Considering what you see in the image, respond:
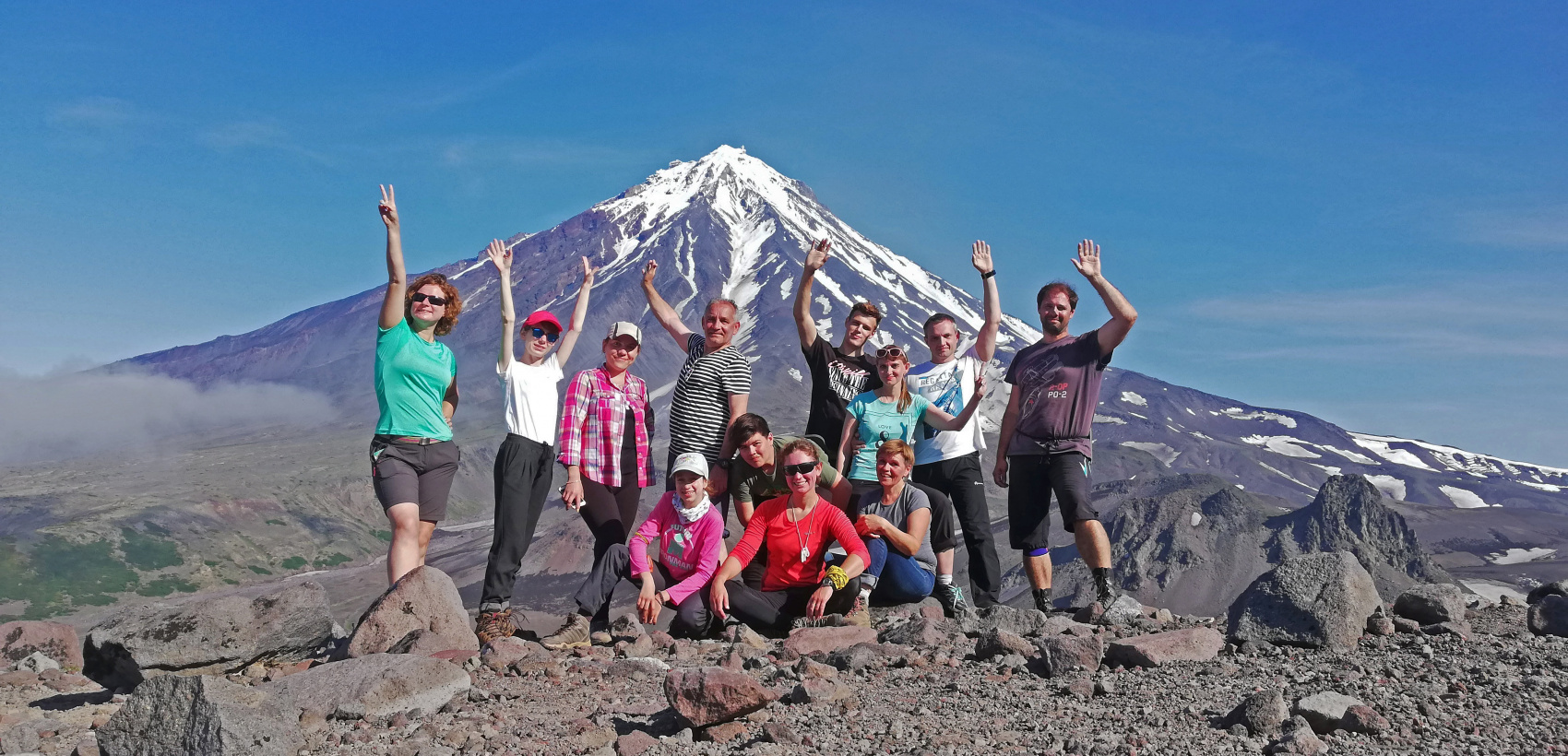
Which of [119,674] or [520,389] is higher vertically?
[520,389]

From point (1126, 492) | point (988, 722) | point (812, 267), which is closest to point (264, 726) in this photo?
point (988, 722)

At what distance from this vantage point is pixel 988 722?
4.07 meters

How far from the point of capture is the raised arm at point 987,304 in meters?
6.74

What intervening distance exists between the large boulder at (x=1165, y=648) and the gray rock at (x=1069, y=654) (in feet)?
0.36

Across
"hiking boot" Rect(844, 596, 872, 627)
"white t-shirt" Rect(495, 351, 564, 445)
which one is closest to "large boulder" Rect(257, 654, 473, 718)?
"white t-shirt" Rect(495, 351, 564, 445)

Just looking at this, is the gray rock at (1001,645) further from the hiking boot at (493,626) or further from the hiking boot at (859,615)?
the hiking boot at (493,626)

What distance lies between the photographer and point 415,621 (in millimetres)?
5426

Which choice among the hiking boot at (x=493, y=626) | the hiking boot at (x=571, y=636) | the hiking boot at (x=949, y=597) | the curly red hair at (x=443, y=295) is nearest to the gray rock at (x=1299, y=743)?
the hiking boot at (x=949, y=597)

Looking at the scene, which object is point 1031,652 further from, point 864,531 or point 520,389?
point 520,389

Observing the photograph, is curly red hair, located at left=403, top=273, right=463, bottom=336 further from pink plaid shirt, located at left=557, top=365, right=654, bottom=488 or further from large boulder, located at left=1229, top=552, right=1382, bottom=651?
large boulder, located at left=1229, top=552, right=1382, bottom=651

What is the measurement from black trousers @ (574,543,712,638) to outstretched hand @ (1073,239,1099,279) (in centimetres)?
268

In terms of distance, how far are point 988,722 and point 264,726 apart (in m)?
2.49

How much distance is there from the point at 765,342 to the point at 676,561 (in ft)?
437

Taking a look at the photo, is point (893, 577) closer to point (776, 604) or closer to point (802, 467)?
point (776, 604)
